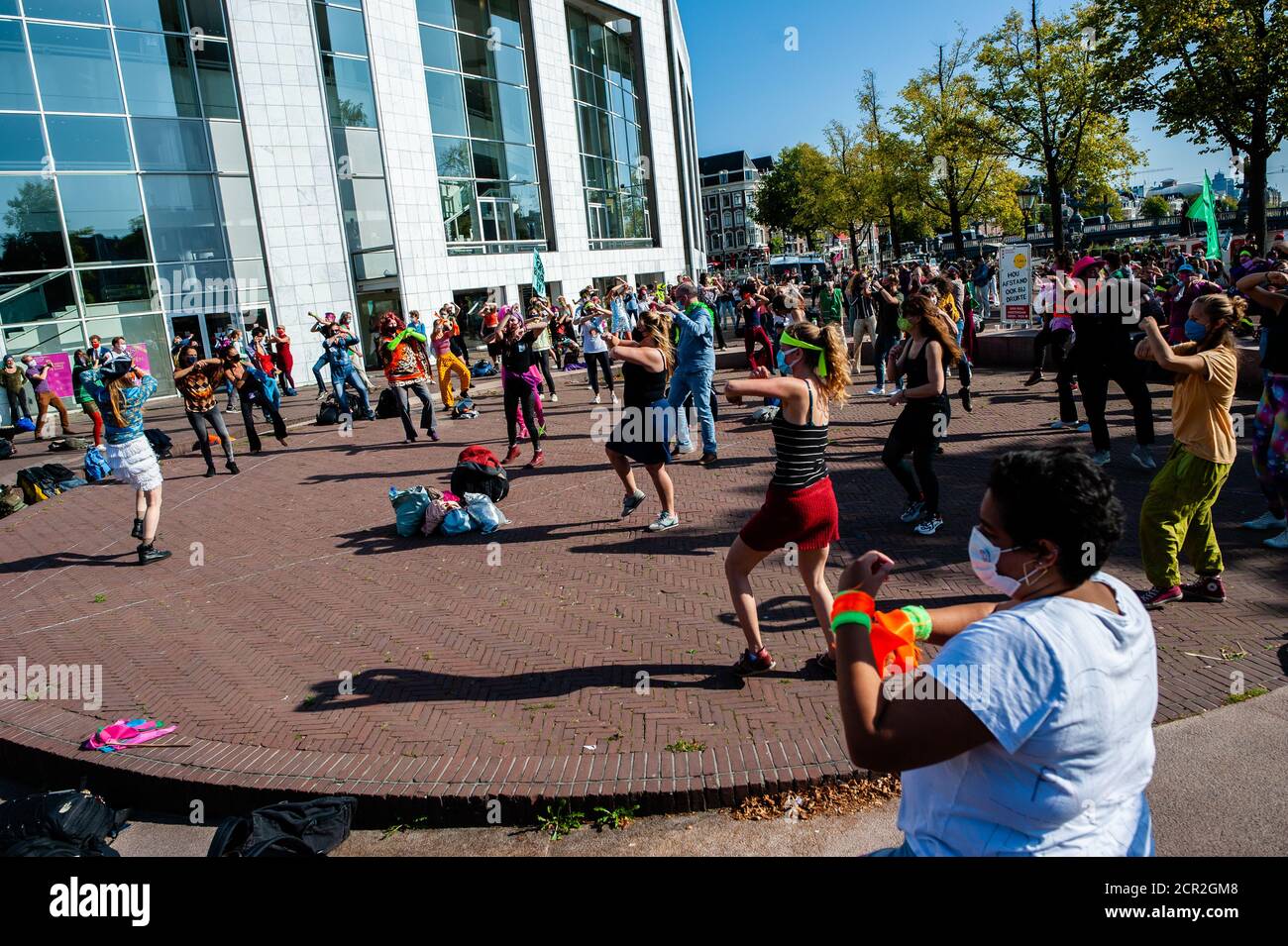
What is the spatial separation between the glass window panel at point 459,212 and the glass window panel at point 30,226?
10258 mm

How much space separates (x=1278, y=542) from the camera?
19.8 feet

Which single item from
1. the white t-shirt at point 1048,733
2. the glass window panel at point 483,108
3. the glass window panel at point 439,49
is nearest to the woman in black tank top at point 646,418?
the white t-shirt at point 1048,733

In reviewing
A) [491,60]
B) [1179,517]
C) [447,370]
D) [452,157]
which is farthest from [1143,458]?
[491,60]

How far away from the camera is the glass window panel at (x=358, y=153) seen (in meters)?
23.5

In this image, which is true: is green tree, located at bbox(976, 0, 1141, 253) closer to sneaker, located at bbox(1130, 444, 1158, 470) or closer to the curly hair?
sneaker, located at bbox(1130, 444, 1158, 470)

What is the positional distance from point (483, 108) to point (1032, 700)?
2978cm

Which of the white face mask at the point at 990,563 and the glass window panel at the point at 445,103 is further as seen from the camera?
the glass window panel at the point at 445,103

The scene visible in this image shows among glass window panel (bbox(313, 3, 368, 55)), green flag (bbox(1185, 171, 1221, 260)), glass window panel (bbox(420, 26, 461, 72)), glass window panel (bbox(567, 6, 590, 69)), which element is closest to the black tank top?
green flag (bbox(1185, 171, 1221, 260))

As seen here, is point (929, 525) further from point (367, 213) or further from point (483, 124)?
point (483, 124)

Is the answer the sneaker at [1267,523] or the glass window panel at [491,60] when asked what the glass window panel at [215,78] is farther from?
the sneaker at [1267,523]

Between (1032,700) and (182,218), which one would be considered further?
(182,218)
